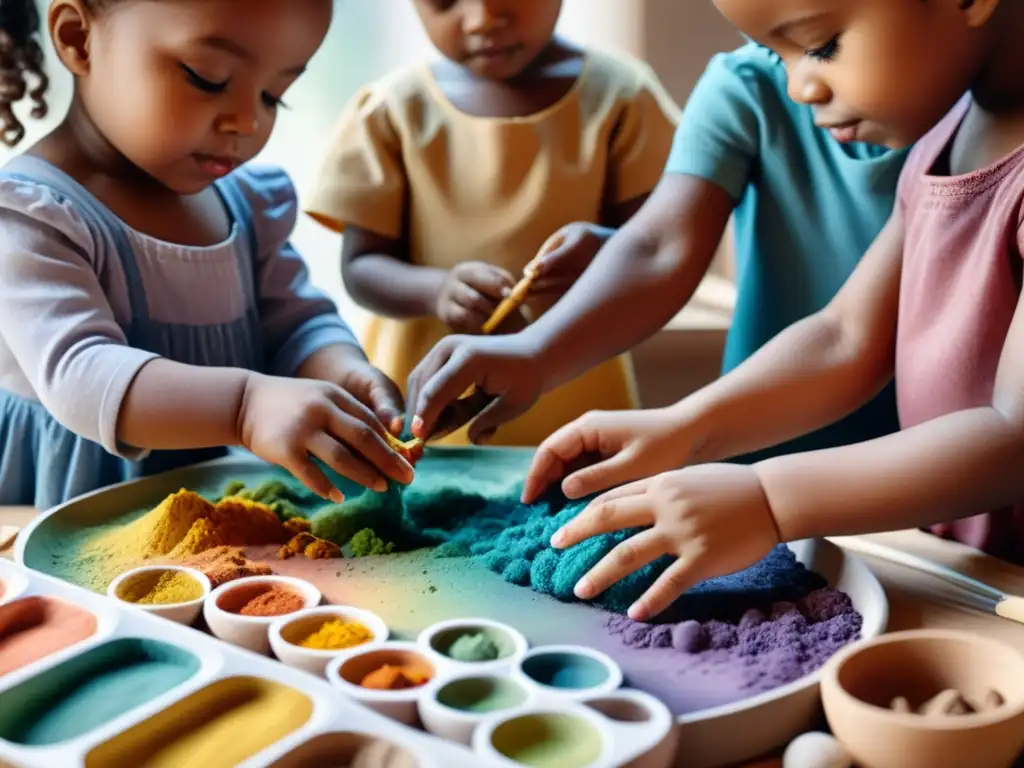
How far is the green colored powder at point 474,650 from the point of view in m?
0.34

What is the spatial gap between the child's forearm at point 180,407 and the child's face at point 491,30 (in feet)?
0.77

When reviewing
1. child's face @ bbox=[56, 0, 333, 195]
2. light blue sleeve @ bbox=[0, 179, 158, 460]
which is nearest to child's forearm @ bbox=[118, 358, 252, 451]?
light blue sleeve @ bbox=[0, 179, 158, 460]

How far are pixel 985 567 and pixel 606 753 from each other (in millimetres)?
237

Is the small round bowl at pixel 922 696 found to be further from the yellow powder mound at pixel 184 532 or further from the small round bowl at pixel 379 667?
the yellow powder mound at pixel 184 532

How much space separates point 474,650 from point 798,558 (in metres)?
0.16

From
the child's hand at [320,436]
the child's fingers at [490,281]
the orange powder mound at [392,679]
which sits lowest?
the orange powder mound at [392,679]

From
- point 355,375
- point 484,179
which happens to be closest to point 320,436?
point 355,375

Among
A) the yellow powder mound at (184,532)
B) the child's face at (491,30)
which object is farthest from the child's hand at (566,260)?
the yellow powder mound at (184,532)

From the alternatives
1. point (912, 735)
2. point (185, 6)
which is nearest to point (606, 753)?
point (912, 735)

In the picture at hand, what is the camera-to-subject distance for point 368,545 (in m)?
0.45

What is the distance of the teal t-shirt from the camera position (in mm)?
548

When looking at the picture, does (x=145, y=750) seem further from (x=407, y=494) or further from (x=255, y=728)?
(x=407, y=494)

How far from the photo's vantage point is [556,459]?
0.47 meters

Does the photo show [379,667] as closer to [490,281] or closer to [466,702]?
[466,702]
